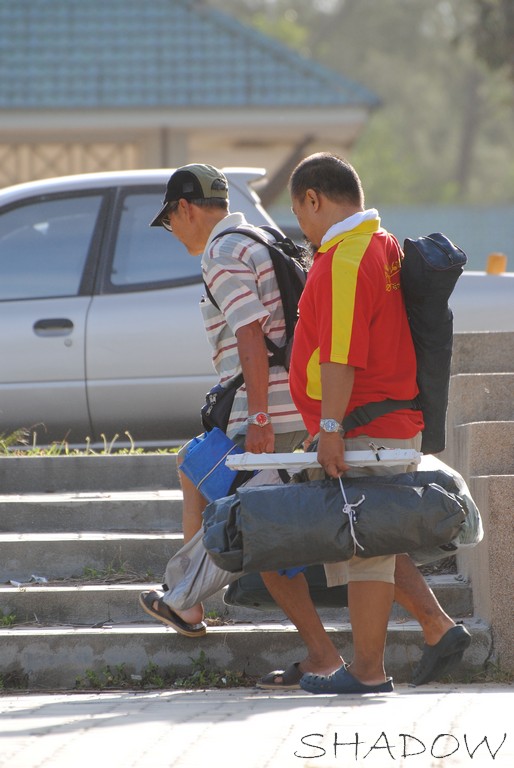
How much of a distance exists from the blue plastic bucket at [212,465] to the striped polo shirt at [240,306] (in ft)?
0.26

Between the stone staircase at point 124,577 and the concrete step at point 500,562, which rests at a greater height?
the concrete step at point 500,562

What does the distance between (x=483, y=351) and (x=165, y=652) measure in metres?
2.40

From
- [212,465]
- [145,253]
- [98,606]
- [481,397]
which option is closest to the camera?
[212,465]

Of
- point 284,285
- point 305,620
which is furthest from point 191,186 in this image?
point 305,620

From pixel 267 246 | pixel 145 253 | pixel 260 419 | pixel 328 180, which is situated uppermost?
pixel 328 180

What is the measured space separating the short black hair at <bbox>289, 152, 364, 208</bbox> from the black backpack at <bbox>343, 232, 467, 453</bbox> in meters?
0.28

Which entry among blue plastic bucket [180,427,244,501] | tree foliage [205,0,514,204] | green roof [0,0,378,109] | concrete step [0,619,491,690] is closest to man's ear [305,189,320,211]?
blue plastic bucket [180,427,244,501]

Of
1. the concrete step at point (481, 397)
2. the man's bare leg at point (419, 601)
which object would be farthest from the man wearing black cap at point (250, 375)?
the concrete step at point (481, 397)

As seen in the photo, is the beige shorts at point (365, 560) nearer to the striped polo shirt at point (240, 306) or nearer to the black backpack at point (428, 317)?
the black backpack at point (428, 317)

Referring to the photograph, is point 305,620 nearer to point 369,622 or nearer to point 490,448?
point 369,622

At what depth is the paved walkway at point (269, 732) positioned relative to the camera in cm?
350

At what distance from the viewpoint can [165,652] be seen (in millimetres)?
5184

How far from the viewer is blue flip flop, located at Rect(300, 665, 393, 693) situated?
Answer: 4.40 meters

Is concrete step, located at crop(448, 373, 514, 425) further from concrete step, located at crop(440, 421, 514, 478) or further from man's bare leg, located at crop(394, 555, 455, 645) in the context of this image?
man's bare leg, located at crop(394, 555, 455, 645)
